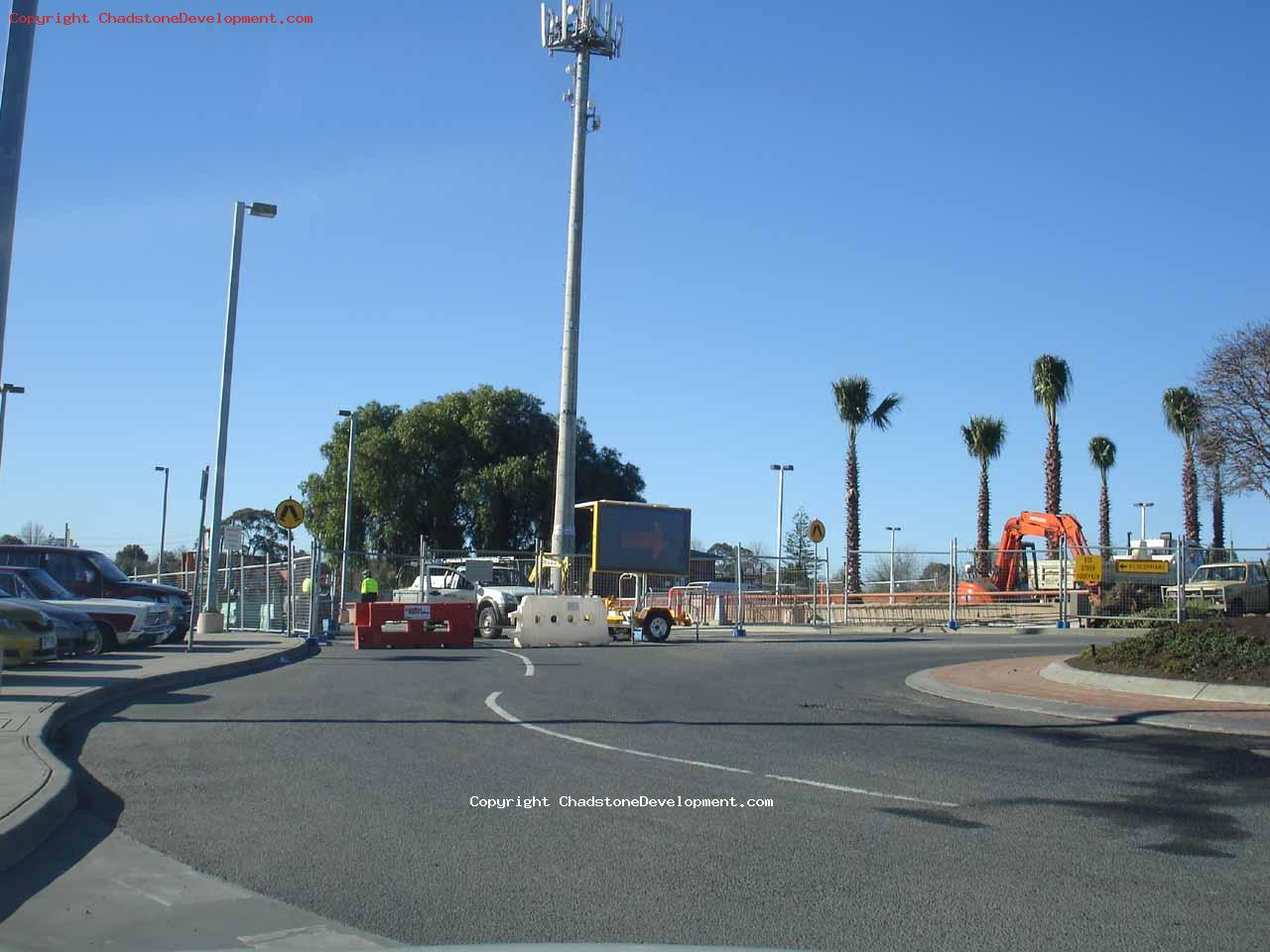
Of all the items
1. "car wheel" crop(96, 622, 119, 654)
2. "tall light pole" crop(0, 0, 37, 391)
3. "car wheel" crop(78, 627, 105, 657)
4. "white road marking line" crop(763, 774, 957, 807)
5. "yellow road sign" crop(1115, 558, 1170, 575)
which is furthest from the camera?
"yellow road sign" crop(1115, 558, 1170, 575)

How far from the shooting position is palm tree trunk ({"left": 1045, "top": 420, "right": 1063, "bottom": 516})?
49.2 metres

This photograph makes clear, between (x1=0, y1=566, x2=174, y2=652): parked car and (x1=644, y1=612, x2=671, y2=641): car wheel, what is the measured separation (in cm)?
1110

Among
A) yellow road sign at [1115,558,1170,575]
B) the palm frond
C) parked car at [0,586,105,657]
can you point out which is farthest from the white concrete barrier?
the palm frond

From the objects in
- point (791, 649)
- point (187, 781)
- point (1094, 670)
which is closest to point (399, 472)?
point (791, 649)

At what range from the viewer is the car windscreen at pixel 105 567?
80.1 ft

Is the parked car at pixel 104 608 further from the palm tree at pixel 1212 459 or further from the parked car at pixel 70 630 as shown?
the palm tree at pixel 1212 459

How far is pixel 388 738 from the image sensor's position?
10.6 m

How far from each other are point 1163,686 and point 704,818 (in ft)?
29.8

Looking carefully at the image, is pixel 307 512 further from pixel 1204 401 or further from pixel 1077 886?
pixel 1077 886

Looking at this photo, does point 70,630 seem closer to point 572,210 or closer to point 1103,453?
point 572,210

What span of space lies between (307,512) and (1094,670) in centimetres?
4712

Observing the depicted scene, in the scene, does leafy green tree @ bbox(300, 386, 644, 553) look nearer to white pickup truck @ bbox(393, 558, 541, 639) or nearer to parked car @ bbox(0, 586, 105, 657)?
white pickup truck @ bbox(393, 558, 541, 639)

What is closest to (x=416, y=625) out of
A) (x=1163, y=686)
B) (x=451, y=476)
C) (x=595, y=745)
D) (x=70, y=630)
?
(x=70, y=630)

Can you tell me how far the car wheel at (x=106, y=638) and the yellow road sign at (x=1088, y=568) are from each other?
67.5 ft
